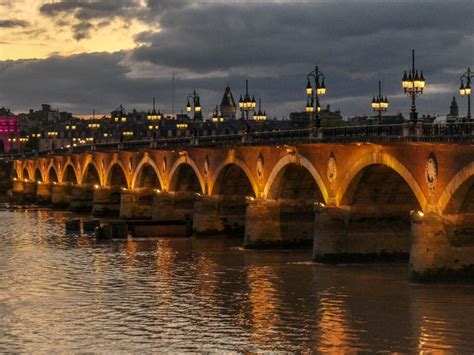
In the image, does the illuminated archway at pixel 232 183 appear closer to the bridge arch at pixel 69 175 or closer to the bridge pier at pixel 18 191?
the bridge arch at pixel 69 175

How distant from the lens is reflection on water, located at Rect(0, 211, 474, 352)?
31484 mm

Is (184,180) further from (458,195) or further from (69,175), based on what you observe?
(69,175)

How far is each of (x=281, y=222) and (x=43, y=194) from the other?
240ft

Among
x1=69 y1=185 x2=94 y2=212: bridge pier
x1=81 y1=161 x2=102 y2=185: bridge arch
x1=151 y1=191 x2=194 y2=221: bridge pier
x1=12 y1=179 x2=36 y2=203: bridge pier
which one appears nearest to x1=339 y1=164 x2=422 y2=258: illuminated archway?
x1=151 y1=191 x2=194 y2=221: bridge pier

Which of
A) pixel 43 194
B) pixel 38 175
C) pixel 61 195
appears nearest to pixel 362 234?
pixel 61 195

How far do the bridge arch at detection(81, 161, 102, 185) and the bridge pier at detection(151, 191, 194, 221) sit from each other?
1175 inches

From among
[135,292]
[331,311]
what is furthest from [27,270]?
[331,311]

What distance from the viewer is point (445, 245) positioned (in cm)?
3956

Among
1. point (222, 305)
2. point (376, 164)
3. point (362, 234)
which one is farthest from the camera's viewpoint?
point (362, 234)

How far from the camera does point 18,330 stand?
3344 cm

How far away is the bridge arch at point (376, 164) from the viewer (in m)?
41.7

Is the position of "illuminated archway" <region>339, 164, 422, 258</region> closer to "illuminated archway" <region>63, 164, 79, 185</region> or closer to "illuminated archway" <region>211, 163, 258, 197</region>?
"illuminated archway" <region>211, 163, 258, 197</region>

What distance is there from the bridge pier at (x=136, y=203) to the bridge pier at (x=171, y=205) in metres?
6.08

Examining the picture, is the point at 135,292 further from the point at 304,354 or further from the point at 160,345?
the point at 304,354
